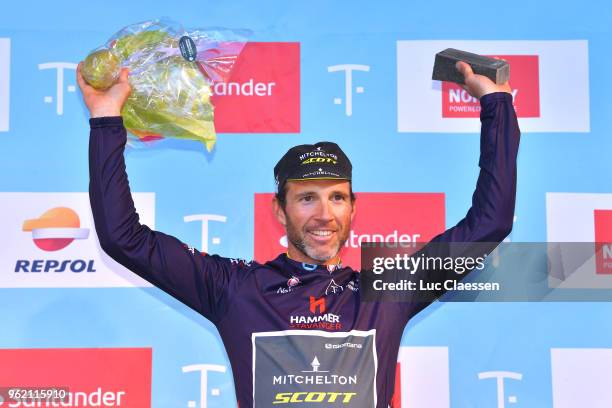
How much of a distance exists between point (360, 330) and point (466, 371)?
53cm

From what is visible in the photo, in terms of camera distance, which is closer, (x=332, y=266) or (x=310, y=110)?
(x=332, y=266)

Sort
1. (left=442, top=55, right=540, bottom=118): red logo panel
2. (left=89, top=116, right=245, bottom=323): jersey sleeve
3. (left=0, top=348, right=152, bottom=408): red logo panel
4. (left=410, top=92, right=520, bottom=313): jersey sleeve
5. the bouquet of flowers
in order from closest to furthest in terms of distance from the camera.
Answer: (left=89, top=116, right=245, bottom=323): jersey sleeve
(left=410, top=92, right=520, bottom=313): jersey sleeve
the bouquet of flowers
(left=0, top=348, right=152, bottom=408): red logo panel
(left=442, top=55, right=540, bottom=118): red logo panel

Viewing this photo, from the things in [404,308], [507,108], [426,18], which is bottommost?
[404,308]

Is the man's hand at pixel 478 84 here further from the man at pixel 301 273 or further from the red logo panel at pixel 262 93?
the red logo panel at pixel 262 93

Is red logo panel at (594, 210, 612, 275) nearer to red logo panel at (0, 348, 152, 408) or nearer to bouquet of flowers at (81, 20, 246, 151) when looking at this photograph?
bouquet of flowers at (81, 20, 246, 151)

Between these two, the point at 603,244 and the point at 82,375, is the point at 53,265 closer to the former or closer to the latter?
the point at 82,375

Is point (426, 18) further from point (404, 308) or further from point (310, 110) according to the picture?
point (404, 308)

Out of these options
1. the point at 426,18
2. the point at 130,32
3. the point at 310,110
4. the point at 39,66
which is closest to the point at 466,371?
the point at 310,110

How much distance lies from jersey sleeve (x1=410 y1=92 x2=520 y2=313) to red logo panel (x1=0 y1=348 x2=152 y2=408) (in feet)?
2.98

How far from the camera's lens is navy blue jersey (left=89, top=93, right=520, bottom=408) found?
1.65 meters

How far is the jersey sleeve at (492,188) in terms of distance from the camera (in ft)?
5.70

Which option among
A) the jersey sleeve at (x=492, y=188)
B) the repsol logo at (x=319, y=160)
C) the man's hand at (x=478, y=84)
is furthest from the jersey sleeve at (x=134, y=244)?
the man's hand at (x=478, y=84)

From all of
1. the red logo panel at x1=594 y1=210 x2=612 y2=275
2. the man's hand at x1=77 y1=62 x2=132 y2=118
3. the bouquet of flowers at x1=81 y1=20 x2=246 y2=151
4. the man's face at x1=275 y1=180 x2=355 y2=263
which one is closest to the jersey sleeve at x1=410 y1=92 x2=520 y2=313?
the man's face at x1=275 y1=180 x2=355 y2=263

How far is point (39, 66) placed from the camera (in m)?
2.15
